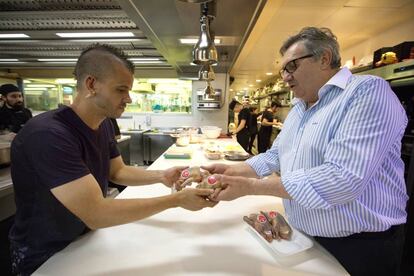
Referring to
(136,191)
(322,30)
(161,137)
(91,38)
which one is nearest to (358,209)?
(322,30)

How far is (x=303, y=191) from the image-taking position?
88cm

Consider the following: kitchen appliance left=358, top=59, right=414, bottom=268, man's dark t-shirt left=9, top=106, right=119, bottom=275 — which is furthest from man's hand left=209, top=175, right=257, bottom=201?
kitchen appliance left=358, top=59, right=414, bottom=268

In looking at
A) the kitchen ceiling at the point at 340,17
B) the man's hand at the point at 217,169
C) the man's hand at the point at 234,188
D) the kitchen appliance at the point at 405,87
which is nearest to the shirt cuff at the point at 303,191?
the man's hand at the point at 234,188

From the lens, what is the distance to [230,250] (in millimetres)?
945

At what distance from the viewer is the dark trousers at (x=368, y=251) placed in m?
0.96

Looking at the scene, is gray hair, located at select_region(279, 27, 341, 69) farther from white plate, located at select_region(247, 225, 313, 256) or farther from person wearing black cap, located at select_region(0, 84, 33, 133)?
person wearing black cap, located at select_region(0, 84, 33, 133)

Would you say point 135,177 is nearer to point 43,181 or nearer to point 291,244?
point 43,181

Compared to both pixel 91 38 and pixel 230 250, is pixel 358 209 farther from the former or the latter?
pixel 91 38

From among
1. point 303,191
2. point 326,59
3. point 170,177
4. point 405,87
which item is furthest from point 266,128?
point 303,191

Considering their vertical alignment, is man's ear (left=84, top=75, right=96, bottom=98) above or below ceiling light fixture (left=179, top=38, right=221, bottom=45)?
below

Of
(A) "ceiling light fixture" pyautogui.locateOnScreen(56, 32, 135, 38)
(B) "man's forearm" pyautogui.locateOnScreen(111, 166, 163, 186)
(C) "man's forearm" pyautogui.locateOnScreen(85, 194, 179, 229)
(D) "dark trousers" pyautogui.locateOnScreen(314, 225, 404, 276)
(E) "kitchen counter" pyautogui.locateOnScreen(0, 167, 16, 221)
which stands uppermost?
(A) "ceiling light fixture" pyautogui.locateOnScreen(56, 32, 135, 38)

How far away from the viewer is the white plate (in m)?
0.90

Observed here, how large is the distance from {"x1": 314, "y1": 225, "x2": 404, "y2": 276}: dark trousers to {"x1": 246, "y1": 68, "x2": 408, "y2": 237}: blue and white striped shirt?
0.17 feet

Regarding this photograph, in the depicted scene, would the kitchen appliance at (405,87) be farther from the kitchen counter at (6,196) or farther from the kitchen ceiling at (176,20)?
the kitchen counter at (6,196)
